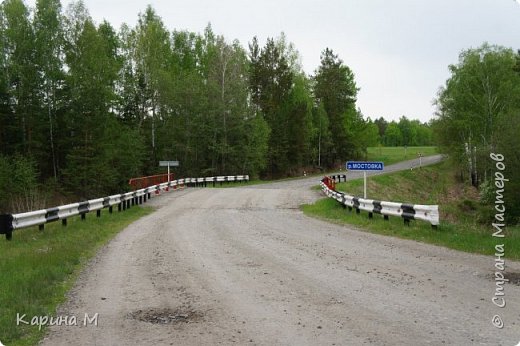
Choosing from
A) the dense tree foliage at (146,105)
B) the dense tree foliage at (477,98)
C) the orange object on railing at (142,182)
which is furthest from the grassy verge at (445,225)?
the dense tree foliage at (146,105)

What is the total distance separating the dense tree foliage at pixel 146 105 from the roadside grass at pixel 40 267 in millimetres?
14609

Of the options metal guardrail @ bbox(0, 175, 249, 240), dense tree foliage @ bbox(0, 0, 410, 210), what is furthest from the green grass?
metal guardrail @ bbox(0, 175, 249, 240)

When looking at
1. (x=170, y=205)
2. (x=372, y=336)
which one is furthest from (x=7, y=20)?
(x=372, y=336)

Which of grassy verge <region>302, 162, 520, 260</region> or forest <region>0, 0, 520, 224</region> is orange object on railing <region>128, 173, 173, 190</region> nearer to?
forest <region>0, 0, 520, 224</region>

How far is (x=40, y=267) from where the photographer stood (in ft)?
28.9

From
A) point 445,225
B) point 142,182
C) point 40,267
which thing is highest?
point 142,182

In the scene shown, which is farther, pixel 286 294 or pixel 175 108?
pixel 175 108

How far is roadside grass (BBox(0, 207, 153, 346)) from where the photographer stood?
235 inches

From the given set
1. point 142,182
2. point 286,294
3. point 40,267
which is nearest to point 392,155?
point 142,182

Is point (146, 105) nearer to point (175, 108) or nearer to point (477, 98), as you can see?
point (175, 108)

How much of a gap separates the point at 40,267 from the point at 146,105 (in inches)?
1594

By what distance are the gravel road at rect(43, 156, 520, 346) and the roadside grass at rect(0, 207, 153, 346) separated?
0.94ft

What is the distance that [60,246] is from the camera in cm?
1135

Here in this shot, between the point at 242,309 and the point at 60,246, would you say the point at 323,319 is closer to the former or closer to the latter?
the point at 242,309
